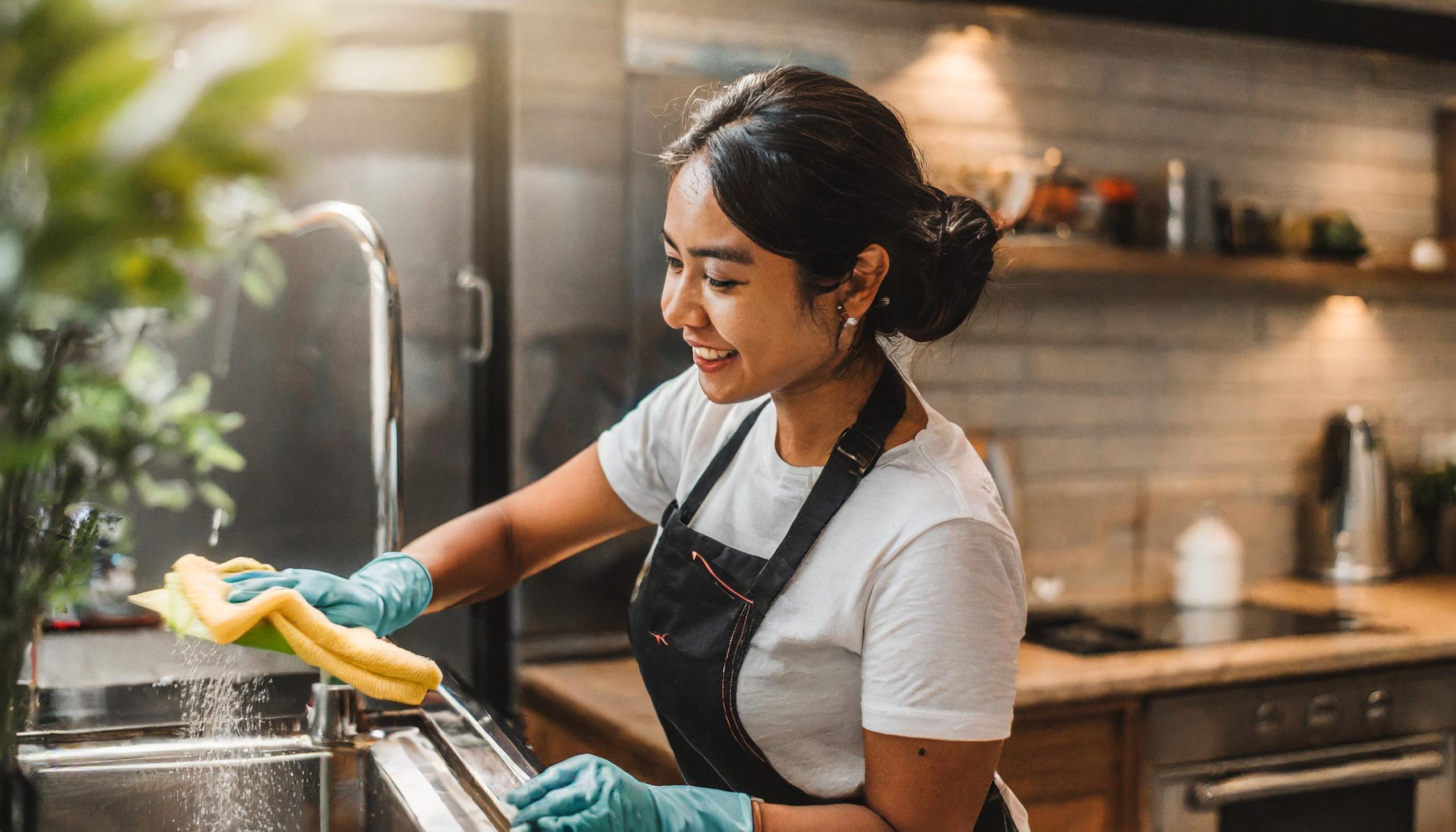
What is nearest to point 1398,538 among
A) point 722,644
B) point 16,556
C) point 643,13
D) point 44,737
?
point 643,13

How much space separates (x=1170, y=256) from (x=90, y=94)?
2730mm

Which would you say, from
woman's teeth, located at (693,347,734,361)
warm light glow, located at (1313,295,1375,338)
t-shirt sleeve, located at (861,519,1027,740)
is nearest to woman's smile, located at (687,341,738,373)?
woman's teeth, located at (693,347,734,361)

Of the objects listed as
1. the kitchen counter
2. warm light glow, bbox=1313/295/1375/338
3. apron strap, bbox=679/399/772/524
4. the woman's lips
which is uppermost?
warm light glow, bbox=1313/295/1375/338

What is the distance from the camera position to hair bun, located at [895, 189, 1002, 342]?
129cm

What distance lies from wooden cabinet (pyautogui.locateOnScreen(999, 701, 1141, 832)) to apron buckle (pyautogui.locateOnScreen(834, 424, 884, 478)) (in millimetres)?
1060

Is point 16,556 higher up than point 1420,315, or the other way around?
point 1420,315

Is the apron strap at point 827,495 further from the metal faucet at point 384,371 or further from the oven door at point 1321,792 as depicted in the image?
the oven door at point 1321,792

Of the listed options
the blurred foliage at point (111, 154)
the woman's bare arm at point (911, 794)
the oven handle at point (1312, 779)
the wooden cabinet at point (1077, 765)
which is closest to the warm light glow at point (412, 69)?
the blurred foliage at point (111, 154)

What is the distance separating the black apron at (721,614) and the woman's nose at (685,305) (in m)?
0.21

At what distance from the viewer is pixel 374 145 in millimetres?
2459

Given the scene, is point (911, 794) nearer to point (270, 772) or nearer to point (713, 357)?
point (713, 357)

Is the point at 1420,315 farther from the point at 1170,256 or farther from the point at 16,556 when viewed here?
the point at 16,556

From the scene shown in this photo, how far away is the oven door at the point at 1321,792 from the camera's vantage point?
7.63 feet

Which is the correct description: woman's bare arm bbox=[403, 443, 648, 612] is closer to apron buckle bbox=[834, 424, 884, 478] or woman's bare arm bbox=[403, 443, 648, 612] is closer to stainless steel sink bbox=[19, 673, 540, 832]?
stainless steel sink bbox=[19, 673, 540, 832]
